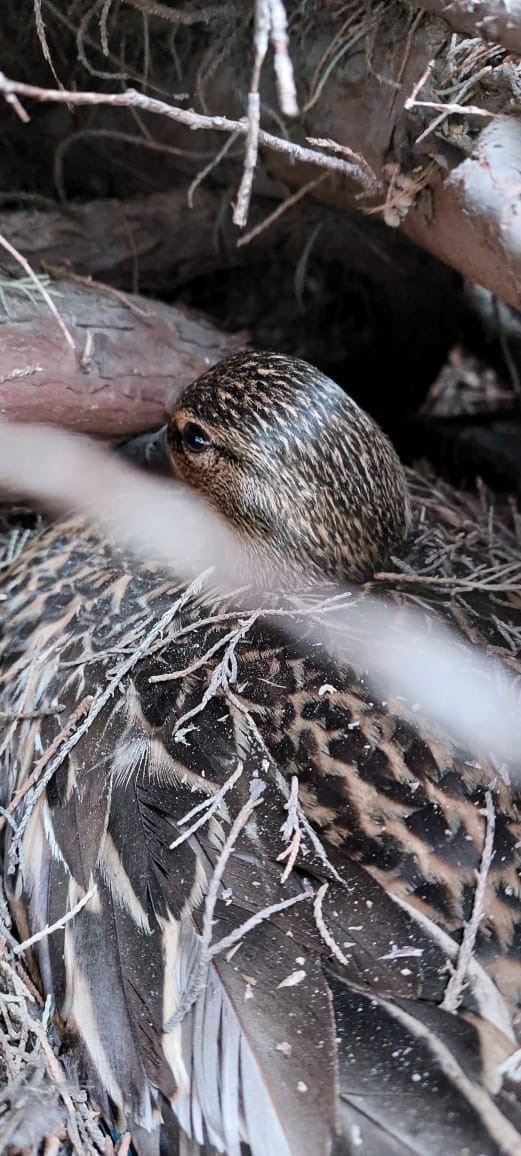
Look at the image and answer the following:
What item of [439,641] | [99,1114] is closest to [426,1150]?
[99,1114]

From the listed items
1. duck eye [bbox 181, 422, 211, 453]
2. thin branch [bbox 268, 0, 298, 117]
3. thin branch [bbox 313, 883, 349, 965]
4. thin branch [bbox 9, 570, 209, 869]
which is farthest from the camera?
duck eye [bbox 181, 422, 211, 453]

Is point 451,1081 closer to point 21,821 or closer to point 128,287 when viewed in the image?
point 21,821

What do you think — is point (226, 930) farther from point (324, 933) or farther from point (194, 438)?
point (194, 438)

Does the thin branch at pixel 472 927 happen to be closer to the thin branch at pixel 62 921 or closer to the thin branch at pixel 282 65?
the thin branch at pixel 62 921

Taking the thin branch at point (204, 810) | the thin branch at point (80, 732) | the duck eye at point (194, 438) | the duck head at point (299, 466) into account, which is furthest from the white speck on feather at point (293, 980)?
the duck eye at point (194, 438)

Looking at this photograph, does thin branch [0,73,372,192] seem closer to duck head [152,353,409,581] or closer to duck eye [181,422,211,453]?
duck head [152,353,409,581]

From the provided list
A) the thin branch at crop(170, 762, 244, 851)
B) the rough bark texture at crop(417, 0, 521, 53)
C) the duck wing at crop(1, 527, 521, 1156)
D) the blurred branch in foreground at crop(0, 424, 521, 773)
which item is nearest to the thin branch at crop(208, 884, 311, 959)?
the duck wing at crop(1, 527, 521, 1156)
